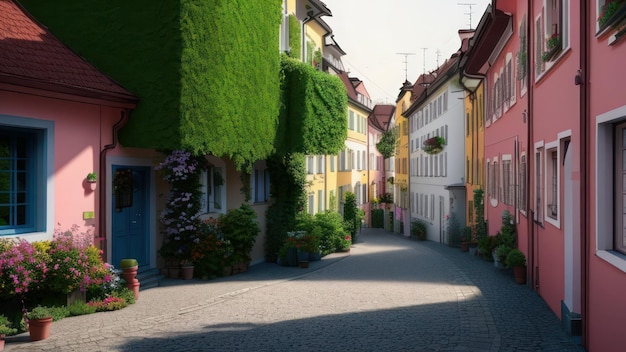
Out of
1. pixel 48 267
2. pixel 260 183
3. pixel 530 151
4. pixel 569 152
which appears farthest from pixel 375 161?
pixel 48 267

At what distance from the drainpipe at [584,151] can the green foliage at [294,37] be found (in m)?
14.9

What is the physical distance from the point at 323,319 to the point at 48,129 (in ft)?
19.5

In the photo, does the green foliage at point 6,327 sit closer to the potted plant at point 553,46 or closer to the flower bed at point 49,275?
the flower bed at point 49,275

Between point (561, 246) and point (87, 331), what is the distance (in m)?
7.38

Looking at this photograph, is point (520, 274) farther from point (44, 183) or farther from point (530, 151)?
point (44, 183)

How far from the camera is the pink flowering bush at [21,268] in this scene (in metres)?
9.66

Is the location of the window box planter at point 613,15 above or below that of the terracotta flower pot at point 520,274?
above

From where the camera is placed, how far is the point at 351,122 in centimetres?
4269

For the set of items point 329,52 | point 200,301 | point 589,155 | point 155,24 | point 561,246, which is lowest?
point 200,301

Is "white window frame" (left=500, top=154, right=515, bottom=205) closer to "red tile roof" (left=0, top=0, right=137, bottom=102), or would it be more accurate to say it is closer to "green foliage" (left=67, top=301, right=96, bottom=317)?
"red tile roof" (left=0, top=0, right=137, bottom=102)

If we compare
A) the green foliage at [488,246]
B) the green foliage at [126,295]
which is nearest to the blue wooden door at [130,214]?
the green foliage at [126,295]

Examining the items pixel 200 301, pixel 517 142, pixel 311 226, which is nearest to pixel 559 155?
pixel 517 142

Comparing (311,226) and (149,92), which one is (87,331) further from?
(311,226)

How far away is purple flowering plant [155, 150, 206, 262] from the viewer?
49.4 ft
